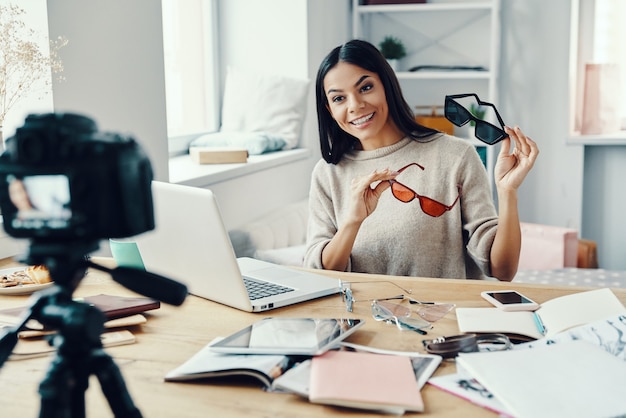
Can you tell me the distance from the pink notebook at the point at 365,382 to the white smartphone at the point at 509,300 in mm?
327

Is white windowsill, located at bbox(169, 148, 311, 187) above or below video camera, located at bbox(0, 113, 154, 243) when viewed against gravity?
below

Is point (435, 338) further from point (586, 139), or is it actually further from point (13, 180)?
point (586, 139)

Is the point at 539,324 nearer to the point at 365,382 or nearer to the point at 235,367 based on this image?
the point at 365,382

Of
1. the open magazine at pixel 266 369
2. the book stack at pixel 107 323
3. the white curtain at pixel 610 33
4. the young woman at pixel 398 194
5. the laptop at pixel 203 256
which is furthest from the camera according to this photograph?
the white curtain at pixel 610 33

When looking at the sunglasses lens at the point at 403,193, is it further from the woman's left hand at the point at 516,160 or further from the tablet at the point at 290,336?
the tablet at the point at 290,336

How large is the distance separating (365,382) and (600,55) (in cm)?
340

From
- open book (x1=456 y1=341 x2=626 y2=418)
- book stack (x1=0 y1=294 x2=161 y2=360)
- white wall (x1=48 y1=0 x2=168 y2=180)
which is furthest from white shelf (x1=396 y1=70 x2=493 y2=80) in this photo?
open book (x1=456 y1=341 x2=626 y2=418)

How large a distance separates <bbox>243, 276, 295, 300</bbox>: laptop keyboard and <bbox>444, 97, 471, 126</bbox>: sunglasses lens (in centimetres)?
59

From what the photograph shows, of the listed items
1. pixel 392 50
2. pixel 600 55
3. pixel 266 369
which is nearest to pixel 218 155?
pixel 392 50

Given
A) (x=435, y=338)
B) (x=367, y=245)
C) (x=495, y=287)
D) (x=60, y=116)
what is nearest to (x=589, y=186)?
(x=367, y=245)

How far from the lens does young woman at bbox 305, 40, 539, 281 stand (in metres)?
1.91

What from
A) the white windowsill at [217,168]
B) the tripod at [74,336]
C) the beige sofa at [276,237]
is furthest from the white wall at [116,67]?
the tripod at [74,336]

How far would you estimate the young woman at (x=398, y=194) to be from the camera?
6.26 feet

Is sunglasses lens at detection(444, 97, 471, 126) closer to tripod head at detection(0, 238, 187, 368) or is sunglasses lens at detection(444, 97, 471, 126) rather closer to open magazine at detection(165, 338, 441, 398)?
open magazine at detection(165, 338, 441, 398)
